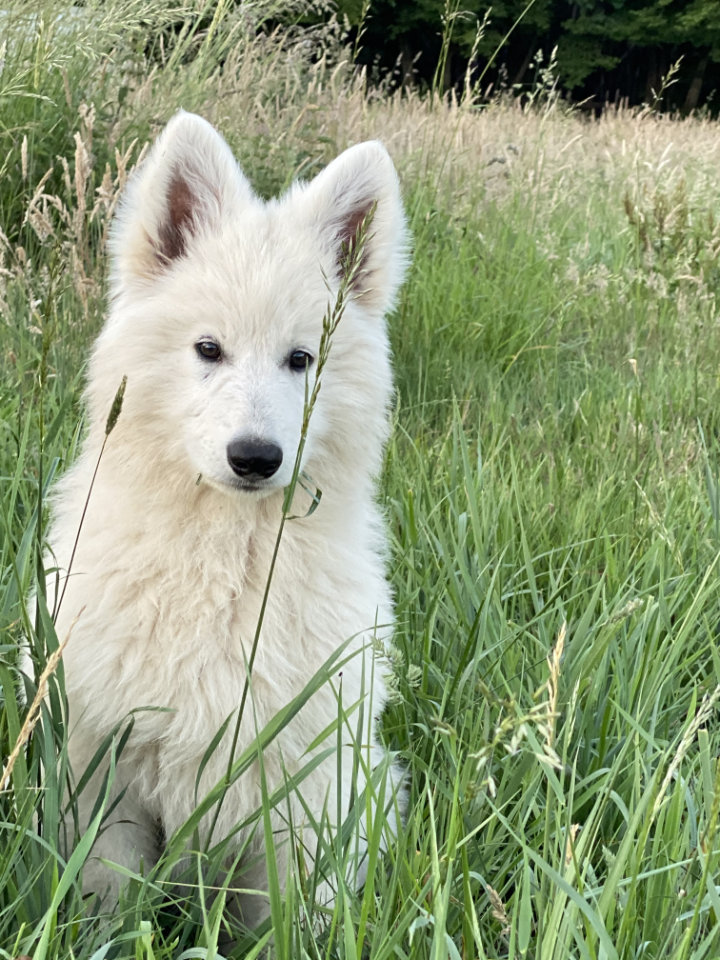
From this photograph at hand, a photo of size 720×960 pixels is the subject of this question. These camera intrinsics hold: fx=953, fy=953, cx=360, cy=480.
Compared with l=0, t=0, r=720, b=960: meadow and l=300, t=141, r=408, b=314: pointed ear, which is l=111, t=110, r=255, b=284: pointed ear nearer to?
l=300, t=141, r=408, b=314: pointed ear

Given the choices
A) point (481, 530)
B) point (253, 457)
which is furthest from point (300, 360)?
point (481, 530)

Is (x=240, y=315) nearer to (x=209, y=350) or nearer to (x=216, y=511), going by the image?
(x=209, y=350)

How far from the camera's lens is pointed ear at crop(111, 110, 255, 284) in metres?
1.95

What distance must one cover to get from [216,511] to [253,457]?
192 mm

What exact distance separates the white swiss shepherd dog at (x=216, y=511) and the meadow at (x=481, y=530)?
0.44ft

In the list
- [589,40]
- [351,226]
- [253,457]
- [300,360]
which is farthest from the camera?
[589,40]

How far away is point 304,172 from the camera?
4.67m

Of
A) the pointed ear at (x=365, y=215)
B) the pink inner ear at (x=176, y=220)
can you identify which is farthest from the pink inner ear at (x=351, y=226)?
the pink inner ear at (x=176, y=220)

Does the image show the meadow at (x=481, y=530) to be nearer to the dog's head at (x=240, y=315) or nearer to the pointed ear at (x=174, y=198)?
the dog's head at (x=240, y=315)

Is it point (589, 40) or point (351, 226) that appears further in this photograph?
point (589, 40)

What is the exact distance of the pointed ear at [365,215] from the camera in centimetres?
206

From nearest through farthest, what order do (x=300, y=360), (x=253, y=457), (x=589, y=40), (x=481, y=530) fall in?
(x=253, y=457)
(x=300, y=360)
(x=481, y=530)
(x=589, y=40)

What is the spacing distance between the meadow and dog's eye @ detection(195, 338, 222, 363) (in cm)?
31

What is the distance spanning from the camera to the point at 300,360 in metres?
1.95
